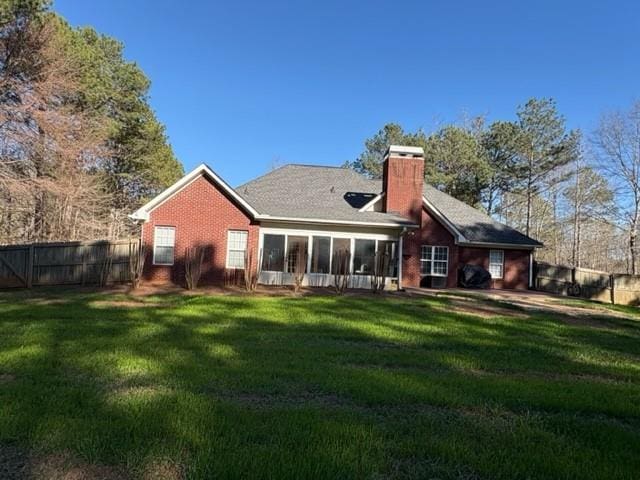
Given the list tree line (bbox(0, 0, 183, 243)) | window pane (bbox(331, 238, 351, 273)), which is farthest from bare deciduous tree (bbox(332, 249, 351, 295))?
tree line (bbox(0, 0, 183, 243))

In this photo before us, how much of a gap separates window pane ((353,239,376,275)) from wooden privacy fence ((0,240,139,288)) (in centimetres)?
818

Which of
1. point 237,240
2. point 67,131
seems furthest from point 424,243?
point 67,131

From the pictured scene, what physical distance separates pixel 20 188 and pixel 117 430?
18941mm

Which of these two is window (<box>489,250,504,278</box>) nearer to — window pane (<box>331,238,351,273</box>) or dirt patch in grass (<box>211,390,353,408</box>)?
window pane (<box>331,238,351,273</box>)

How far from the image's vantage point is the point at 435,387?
5.27 meters

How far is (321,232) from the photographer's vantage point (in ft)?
61.7

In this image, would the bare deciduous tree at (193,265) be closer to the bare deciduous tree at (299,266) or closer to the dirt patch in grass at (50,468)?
the bare deciduous tree at (299,266)

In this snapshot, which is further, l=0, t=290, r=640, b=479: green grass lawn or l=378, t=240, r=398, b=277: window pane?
l=378, t=240, r=398, b=277: window pane

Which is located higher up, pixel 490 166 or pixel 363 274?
pixel 490 166

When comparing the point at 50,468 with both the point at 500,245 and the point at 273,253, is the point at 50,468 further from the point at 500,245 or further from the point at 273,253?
the point at 500,245

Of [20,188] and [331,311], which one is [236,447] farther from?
[20,188]

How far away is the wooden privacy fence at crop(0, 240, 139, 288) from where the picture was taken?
626 inches

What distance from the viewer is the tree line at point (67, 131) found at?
20391 millimetres

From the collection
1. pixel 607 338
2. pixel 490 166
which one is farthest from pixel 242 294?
pixel 490 166
